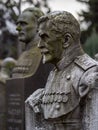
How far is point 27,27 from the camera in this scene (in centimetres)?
1103

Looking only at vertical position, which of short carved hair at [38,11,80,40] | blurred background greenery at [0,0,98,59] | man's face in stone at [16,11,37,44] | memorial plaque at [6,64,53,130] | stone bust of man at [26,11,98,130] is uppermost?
blurred background greenery at [0,0,98,59]

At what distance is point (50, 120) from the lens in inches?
173

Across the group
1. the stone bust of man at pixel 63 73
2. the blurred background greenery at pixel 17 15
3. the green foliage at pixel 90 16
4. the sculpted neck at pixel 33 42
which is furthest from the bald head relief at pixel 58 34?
the green foliage at pixel 90 16

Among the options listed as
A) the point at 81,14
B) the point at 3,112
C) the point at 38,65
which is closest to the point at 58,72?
the point at 38,65

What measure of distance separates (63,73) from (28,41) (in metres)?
6.57

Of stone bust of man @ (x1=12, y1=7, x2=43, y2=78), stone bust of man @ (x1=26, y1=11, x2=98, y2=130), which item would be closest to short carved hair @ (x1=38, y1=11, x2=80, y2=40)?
stone bust of man @ (x1=26, y1=11, x2=98, y2=130)

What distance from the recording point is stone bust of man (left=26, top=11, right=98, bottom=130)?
4268mm

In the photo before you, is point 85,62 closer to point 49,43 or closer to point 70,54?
point 70,54

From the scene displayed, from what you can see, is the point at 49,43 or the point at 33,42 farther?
the point at 33,42

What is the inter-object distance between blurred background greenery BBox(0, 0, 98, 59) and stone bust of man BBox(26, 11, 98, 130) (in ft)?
52.5

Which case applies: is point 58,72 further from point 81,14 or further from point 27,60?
point 81,14

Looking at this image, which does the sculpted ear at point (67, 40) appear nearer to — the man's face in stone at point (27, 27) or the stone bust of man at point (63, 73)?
the stone bust of man at point (63, 73)

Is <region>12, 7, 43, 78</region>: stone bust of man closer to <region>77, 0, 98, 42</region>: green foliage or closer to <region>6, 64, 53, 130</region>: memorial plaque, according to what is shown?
<region>6, 64, 53, 130</region>: memorial plaque

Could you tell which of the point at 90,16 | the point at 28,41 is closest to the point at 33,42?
the point at 28,41
